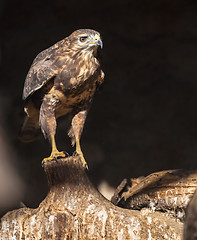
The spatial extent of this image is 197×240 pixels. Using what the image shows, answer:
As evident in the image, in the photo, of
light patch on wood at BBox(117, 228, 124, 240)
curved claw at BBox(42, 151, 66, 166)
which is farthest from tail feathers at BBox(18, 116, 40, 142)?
light patch on wood at BBox(117, 228, 124, 240)

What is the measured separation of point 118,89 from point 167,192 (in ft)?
6.55

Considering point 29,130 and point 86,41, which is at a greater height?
point 86,41

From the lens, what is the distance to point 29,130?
393cm

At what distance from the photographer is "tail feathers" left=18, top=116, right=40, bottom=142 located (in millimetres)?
3837

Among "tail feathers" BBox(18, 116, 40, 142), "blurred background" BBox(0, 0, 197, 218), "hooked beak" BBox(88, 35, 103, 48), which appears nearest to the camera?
"hooked beak" BBox(88, 35, 103, 48)

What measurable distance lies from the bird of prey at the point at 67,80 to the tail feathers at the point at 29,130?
0.55 m

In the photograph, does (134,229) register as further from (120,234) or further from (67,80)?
(67,80)

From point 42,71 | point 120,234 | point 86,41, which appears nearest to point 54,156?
point 42,71

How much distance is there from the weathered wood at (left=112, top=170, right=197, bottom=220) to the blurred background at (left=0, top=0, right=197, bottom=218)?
126 centimetres

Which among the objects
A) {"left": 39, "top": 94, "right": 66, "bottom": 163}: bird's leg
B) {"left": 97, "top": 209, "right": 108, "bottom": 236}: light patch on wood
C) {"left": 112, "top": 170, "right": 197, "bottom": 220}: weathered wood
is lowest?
{"left": 112, "top": 170, "right": 197, "bottom": 220}: weathered wood

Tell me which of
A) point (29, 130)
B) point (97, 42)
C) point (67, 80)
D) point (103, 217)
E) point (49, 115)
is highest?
point (97, 42)

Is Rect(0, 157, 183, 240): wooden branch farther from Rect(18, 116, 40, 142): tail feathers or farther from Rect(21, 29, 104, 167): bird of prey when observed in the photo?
Rect(18, 116, 40, 142): tail feathers

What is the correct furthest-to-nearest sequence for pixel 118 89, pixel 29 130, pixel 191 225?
1. pixel 118 89
2. pixel 29 130
3. pixel 191 225

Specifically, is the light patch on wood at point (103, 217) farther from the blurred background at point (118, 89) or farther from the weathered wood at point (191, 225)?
the blurred background at point (118, 89)
